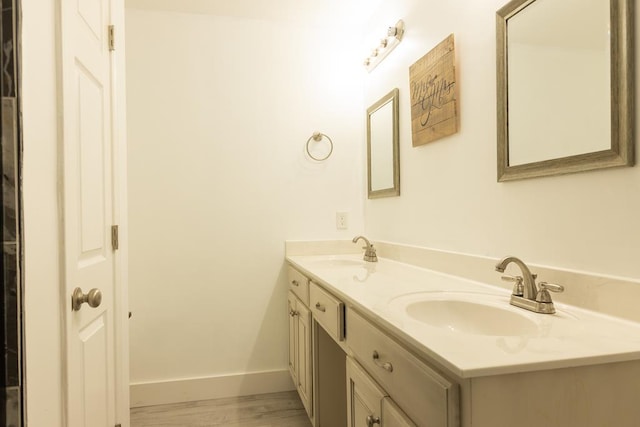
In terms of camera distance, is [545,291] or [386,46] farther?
[386,46]

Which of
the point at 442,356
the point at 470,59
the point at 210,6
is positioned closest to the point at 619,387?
the point at 442,356

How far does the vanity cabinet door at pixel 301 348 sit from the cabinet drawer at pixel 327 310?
158 mm

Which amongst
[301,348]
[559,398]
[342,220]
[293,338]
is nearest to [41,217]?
[559,398]

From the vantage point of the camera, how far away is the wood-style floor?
208 cm

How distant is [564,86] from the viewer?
106 centimetres

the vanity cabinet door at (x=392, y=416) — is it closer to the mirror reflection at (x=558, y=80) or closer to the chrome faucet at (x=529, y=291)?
the chrome faucet at (x=529, y=291)

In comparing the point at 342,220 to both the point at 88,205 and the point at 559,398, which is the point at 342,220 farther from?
the point at 559,398

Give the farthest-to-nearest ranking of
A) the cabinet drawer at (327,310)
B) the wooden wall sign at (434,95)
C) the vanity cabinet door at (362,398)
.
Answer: the wooden wall sign at (434,95) → the cabinet drawer at (327,310) → the vanity cabinet door at (362,398)

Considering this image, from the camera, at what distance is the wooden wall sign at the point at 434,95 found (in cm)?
157

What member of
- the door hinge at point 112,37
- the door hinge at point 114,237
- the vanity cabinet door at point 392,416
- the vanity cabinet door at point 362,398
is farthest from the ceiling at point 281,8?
the vanity cabinet door at point 392,416

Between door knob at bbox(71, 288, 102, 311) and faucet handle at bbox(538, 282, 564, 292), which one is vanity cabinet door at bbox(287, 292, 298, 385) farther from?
faucet handle at bbox(538, 282, 564, 292)

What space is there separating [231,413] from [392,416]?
1.59 metres

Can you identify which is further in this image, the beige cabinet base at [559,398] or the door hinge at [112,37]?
the door hinge at [112,37]

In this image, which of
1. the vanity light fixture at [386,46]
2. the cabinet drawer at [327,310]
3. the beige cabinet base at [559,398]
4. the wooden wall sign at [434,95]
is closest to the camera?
the beige cabinet base at [559,398]
